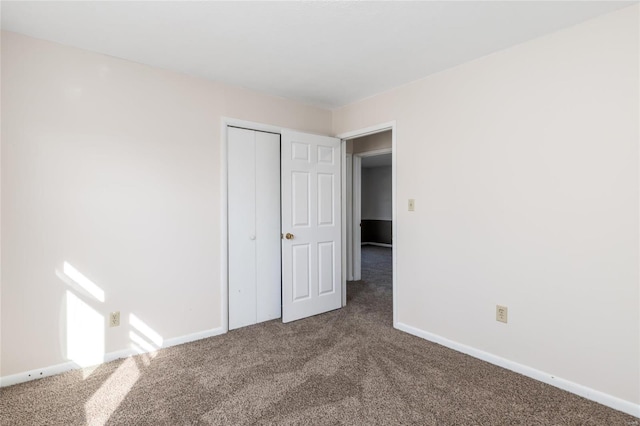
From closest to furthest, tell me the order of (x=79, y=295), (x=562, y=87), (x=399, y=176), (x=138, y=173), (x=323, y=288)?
(x=562, y=87) → (x=79, y=295) → (x=138, y=173) → (x=399, y=176) → (x=323, y=288)

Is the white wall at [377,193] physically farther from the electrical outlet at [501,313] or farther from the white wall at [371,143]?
the electrical outlet at [501,313]

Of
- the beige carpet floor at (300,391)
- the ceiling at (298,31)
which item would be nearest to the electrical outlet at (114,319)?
the beige carpet floor at (300,391)

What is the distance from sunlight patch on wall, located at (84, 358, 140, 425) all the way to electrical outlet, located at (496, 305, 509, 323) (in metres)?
2.67

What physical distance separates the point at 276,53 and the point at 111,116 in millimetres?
1387

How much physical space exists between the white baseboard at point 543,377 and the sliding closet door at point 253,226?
158 centimetres

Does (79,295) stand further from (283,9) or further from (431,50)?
(431,50)

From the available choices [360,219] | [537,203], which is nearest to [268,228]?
[360,219]

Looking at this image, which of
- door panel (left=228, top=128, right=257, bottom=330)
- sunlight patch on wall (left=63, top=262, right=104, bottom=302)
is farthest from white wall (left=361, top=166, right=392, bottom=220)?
sunlight patch on wall (left=63, top=262, right=104, bottom=302)

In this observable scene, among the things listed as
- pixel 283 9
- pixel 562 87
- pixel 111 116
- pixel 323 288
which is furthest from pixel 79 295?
pixel 562 87

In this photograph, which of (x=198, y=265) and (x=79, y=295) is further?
(x=198, y=265)

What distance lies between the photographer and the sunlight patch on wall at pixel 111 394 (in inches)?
72.2

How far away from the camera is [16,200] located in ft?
7.07

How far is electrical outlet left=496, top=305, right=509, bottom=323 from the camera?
2.41 metres

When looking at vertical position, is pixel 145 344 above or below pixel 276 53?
below
